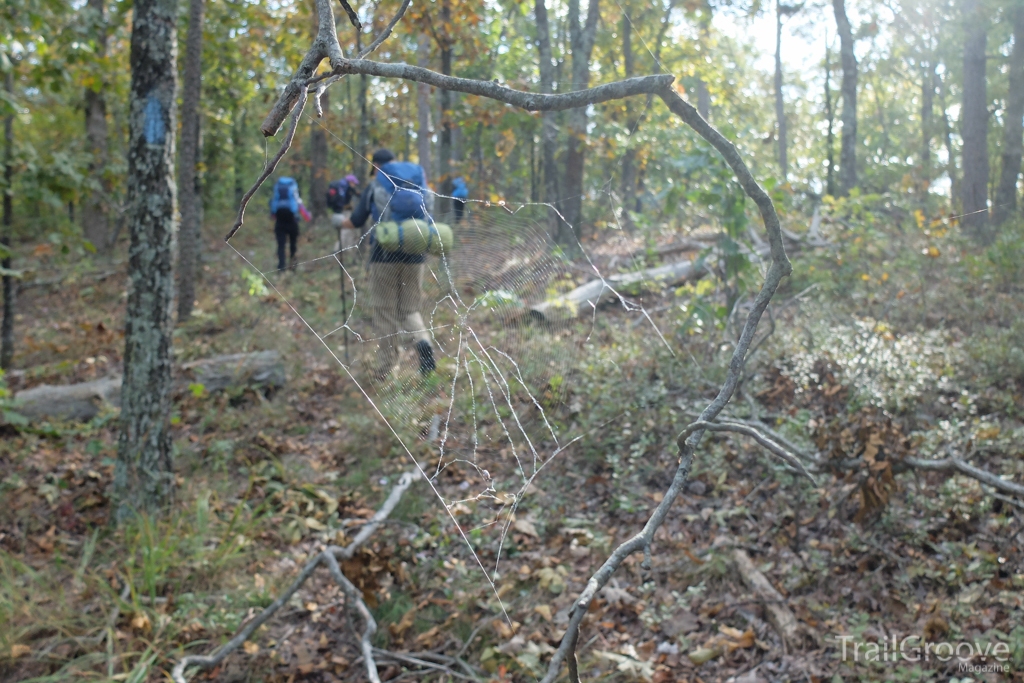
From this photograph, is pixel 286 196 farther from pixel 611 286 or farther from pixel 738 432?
pixel 738 432

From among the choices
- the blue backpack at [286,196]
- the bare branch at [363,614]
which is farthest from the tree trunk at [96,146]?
the bare branch at [363,614]

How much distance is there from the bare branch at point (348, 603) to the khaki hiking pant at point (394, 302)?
1454mm

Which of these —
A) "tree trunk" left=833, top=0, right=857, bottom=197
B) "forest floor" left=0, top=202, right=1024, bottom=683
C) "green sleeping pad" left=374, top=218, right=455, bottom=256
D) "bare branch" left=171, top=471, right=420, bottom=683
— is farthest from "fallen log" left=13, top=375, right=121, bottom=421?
"tree trunk" left=833, top=0, right=857, bottom=197

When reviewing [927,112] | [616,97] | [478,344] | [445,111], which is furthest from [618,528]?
[927,112]

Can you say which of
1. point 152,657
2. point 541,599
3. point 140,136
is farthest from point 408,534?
point 140,136

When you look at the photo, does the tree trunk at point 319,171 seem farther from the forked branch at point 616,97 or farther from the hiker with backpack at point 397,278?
the forked branch at point 616,97

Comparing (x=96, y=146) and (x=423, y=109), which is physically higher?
(x=423, y=109)

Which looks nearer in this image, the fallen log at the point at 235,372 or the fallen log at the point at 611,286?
the fallen log at the point at 611,286

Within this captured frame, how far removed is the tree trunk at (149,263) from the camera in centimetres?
402

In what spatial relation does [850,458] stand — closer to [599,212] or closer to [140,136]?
[140,136]

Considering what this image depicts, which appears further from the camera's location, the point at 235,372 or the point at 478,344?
the point at 235,372

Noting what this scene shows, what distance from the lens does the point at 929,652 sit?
8.78 feet

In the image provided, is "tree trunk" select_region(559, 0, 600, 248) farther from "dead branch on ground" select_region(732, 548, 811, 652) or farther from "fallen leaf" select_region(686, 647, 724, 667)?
"fallen leaf" select_region(686, 647, 724, 667)

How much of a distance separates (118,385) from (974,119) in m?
11.1
